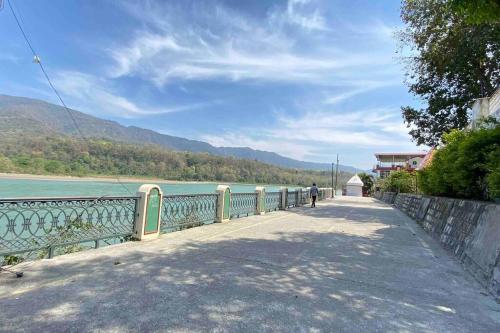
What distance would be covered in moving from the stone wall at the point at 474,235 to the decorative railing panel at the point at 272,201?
8236mm

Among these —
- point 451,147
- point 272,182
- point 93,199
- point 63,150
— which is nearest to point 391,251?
point 451,147

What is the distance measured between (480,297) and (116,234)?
265 inches

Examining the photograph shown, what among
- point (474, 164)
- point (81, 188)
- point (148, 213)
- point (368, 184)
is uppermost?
point (474, 164)

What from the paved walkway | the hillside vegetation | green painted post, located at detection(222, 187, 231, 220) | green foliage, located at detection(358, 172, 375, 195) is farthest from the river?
green foliage, located at detection(358, 172, 375, 195)

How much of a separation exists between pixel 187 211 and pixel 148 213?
2322mm

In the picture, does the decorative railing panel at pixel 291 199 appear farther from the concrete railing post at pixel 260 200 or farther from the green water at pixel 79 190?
the concrete railing post at pixel 260 200

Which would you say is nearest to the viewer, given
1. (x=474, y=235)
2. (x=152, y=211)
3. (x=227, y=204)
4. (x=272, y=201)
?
(x=474, y=235)

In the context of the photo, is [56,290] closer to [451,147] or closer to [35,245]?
[35,245]

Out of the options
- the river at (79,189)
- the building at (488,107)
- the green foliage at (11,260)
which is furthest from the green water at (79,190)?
the building at (488,107)

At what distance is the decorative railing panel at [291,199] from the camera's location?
21.0m

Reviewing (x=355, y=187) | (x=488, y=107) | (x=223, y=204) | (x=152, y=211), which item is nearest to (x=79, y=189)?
(x=223, y=204)

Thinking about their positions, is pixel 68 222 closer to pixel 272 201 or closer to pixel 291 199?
pixel 272 201

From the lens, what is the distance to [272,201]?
18422 millimetres

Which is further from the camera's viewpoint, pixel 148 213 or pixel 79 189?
pixel 79 189
